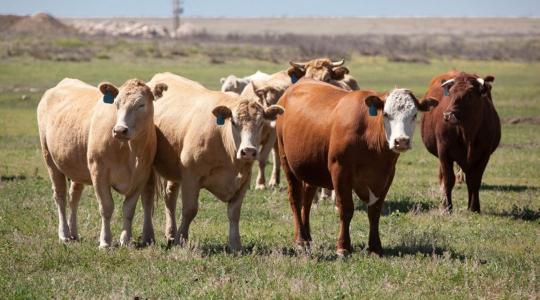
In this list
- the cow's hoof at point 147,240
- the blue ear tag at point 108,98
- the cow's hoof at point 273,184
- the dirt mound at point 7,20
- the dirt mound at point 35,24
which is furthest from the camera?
the dirt mound at point 35,24

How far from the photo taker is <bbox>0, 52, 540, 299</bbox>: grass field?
886 cm

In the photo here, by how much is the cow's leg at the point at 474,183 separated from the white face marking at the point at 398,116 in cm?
426

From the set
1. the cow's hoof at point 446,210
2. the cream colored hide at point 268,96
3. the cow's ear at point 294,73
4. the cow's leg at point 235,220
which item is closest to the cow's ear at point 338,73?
the cow's ear at point 294,73

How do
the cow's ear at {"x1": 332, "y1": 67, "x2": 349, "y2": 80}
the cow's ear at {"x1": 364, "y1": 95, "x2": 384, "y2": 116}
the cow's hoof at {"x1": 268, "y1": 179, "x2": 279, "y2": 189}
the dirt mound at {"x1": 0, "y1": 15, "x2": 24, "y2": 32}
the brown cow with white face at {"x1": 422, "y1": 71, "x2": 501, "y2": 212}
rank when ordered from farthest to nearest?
the dirt mound at {"x1": 0, "y1": 15, "x2": 24, "y2": 32} < the cow's hoof at {"x1": 268, "y1": 179, "x2": 279, "y2": 189} < the cow's ear at {"x1": 332, "y1": 67, "x2": 349, "y2": 80} < the brown cow with white face at {"x1": 422, "y1": 71, "x2": 501, "y2": 212} < the cow's ear at {"x1": 364, "y1": 95, "x2": 384, "y2": 116}

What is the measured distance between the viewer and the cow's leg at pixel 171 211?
1171 centimetres

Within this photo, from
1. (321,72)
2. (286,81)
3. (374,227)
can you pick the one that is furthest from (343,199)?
(286,81)

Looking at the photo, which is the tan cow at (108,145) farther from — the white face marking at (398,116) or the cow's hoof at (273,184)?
the cow's hoof at (273,184)

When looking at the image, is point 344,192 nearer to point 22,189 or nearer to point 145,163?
point 145,163

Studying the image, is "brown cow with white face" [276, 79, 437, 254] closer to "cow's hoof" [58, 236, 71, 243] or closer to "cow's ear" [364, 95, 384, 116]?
"cow's ear" [364, 95, 384, 116]

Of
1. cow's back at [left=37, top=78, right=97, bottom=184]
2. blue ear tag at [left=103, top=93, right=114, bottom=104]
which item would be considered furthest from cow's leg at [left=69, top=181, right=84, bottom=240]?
blue ear tag at [left=103, top=93, right=114, bottom=104]

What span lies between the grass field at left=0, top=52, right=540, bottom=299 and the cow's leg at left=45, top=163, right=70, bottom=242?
29 cm

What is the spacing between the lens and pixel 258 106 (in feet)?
35.0

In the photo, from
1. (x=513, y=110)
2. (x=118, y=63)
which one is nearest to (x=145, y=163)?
(x=513, y=110)

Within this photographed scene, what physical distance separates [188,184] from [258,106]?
1.17 meters
